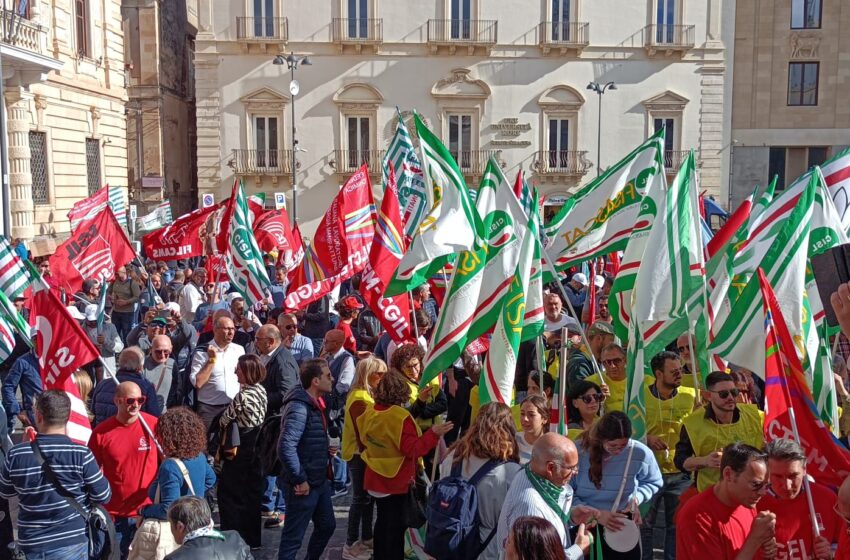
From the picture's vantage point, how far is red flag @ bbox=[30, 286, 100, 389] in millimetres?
5621

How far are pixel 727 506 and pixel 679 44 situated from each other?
98.1 feet

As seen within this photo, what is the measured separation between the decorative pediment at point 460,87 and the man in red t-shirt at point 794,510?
91.7 feet

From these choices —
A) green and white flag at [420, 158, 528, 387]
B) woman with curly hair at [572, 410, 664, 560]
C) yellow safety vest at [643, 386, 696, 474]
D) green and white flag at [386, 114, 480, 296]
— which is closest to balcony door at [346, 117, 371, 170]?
green and white flag at [386, 114, 480, 296]

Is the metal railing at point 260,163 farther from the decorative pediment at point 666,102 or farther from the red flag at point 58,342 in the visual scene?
the red flag at point 58,342

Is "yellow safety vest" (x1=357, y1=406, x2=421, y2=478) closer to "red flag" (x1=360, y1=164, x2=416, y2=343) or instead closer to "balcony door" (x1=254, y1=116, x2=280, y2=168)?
"red flag" (x1=360, y1=164, x2=416, y2=343)

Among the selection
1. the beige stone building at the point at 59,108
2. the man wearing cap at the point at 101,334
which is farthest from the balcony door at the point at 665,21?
the man wearing cap at the point at 101,334

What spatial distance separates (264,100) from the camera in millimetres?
30469

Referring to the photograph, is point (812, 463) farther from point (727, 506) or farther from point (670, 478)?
point (670, 478)

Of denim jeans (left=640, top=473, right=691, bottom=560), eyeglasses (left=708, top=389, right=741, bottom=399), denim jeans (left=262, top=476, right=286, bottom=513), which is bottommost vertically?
denim jeans (left=262, top=476, right=286, bottom=513)

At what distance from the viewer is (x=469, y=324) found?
5.84 metres

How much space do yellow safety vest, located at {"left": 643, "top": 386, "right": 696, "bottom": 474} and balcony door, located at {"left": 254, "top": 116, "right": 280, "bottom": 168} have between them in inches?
1041

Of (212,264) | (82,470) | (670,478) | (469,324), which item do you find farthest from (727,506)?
(212,264)

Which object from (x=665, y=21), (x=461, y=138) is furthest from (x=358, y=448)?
(x=665, y=21)

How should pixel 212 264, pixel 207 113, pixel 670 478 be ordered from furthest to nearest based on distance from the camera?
pixel 207 113 < pixel 212 264 < pixel 670 478
